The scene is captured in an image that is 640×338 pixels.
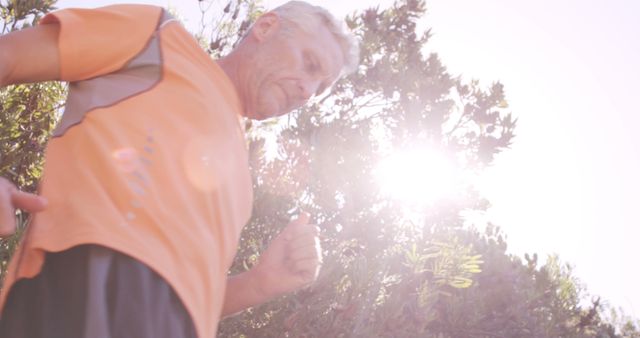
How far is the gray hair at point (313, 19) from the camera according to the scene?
1.71 m

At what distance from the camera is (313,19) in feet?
5.66

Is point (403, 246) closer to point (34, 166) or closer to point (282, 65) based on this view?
point (34, 166)

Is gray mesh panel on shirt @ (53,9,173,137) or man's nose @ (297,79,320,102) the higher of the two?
man's nose @ (297,79,320,102)

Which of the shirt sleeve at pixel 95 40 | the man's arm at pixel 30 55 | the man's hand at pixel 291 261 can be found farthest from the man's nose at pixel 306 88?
the man's arm at pixel 30 55

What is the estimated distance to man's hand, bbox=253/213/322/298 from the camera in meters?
1.53

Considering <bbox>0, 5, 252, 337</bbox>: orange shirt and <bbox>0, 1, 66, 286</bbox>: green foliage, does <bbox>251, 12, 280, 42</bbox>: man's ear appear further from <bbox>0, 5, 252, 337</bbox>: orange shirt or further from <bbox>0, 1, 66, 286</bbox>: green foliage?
<bbox>0, 1, 66, 286</bbox>: green foliage

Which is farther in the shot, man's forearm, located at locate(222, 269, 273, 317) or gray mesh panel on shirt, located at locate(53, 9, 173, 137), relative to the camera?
man's forearm, located at locate(222, 269, 273, 317)

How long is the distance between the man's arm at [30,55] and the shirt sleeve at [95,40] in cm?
2

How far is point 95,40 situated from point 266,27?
503 millimetres

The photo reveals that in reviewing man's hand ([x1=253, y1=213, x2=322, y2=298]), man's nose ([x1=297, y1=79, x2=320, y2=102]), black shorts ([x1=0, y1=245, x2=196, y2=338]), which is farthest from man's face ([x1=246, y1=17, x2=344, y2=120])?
black shorts ([x1=0, y1=245, x2=196, y2=338])

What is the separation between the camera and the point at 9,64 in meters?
1.23

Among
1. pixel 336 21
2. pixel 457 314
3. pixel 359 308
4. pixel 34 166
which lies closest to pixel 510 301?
pixel 457 314

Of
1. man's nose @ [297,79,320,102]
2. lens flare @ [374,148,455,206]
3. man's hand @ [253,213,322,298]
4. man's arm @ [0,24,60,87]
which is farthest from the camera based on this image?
lens flare @ [374,148,455,206]

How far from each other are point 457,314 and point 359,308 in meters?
1.76
